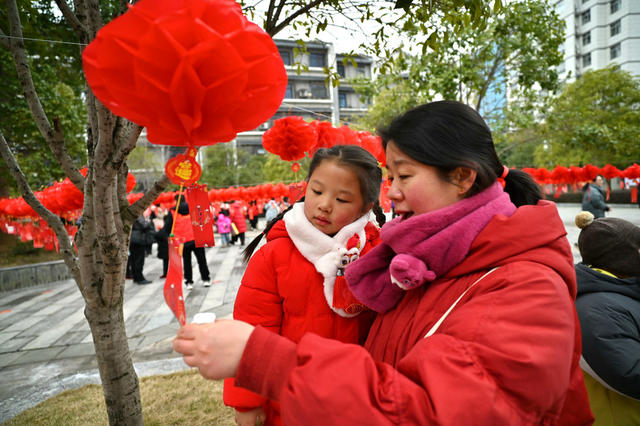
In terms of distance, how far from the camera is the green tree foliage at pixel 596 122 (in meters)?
11.5

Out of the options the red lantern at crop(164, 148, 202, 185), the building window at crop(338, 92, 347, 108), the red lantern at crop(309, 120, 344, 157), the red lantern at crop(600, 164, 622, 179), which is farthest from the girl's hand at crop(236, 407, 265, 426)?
the building window at crop(338, 92, 347, 108)

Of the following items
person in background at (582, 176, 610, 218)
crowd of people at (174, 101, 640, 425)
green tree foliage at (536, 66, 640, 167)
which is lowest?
person in background at (582, 176, 610, 218)

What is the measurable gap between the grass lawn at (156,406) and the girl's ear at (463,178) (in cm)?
309

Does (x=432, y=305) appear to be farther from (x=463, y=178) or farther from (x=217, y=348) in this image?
(x=217, y=348)

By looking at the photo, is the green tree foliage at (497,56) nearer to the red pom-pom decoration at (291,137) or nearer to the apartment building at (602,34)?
the red pom-pom decoration at (291,137)

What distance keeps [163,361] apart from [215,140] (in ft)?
14.4

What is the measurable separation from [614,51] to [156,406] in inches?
2014

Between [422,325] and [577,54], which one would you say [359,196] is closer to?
[422,325]

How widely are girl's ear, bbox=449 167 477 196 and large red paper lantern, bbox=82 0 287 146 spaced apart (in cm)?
65

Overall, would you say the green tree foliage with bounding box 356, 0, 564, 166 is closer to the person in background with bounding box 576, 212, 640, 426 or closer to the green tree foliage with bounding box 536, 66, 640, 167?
the green tree foliage with bounding box 536, 66, 640, 167

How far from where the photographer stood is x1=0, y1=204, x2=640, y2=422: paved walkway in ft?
14.2

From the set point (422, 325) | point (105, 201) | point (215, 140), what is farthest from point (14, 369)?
point (422, 325)

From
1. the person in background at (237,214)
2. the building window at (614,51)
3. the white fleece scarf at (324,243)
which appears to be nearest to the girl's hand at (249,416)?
the white fleece scarf at (324,243)

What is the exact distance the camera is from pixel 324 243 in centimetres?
166
